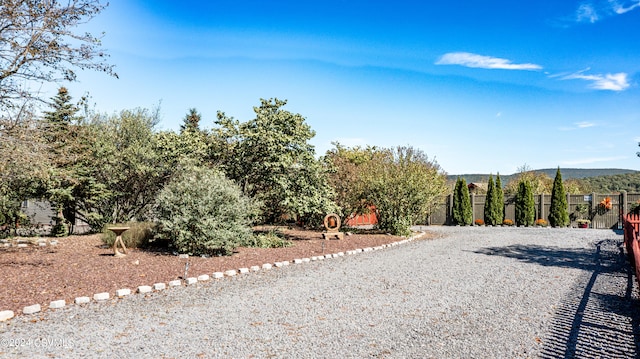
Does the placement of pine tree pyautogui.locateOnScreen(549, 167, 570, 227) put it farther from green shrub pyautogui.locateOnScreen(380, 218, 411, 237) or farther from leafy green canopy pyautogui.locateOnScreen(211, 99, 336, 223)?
leafy green canopy pyautogui.locateOnScreen(211, 99, 336, 223)


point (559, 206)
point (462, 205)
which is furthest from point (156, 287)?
point (559, 206)

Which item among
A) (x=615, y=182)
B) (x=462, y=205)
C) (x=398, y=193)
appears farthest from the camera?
(x=615, y=182)

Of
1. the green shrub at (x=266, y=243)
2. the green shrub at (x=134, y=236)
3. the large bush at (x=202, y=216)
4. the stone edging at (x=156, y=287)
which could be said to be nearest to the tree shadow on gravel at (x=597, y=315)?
the stone edging at (x=156, y=287)

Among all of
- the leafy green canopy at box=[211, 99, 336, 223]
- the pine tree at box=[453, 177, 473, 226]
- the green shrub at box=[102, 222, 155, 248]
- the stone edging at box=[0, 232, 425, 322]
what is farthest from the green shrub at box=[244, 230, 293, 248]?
the pine tree at box=[453, 177, 473, 226]

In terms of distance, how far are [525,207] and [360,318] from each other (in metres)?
21.2

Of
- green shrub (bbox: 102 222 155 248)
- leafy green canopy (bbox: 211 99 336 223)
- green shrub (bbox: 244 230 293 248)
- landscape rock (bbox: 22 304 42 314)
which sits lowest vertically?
landscape rock (bbox: 22 304 42 314)

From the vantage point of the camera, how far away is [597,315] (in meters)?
5.47

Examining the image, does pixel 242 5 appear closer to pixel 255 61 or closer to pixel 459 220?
pixel 255 61

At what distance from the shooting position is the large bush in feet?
31.2

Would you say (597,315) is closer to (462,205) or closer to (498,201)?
(462,205)

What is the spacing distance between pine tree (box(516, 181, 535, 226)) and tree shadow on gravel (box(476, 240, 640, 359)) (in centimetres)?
1365

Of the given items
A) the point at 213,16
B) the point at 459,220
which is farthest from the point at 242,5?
the point at 459,220

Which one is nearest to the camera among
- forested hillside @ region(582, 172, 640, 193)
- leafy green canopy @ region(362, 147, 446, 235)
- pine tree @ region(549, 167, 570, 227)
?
leafy green canopy @ region(362, 147, 446, 235)

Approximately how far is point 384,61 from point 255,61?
16.7 feet
